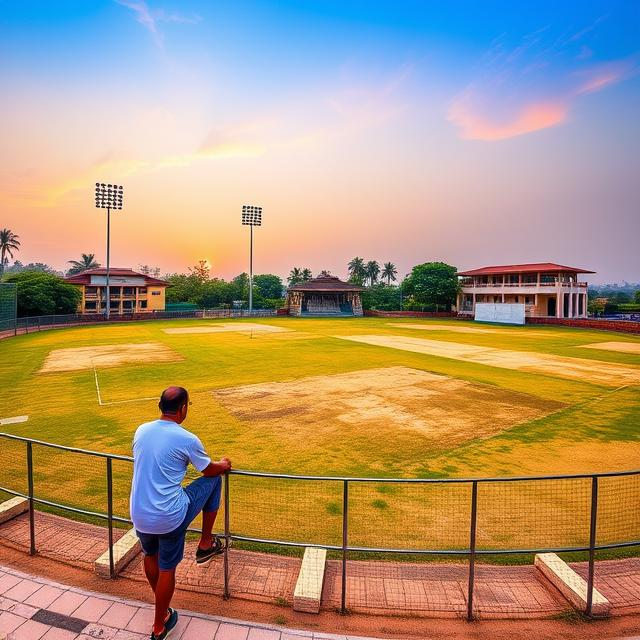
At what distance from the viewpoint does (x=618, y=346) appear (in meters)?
30.2

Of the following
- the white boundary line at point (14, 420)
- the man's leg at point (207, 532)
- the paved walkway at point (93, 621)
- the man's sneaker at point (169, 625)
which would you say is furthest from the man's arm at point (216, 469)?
the white boundary line at point (14, 420)

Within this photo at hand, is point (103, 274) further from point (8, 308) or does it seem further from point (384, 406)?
point (384, 406)

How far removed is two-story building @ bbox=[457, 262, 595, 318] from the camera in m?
55.6

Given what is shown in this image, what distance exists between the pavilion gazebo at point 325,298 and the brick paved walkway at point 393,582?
63277mm

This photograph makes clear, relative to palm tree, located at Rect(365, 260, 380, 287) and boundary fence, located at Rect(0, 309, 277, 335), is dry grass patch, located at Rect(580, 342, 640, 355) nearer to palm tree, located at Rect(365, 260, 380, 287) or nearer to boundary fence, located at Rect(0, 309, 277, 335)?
boundary fence, located at Rect(0, 309, 277, 335)

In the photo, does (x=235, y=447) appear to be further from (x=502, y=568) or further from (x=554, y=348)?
(x=554, y=348)

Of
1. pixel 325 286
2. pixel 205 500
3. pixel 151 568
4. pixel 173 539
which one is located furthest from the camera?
pixel 325 286

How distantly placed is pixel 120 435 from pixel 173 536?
7339 millimetres

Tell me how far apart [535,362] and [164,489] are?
72.9ft

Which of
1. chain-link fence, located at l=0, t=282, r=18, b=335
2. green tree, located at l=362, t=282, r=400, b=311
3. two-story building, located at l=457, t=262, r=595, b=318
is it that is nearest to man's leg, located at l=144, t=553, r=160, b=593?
chain-link fence, located at l=0, t=282, r=18, b=335

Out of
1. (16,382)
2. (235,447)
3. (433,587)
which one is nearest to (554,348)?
(235,447)

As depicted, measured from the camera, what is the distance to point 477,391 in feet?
49.9

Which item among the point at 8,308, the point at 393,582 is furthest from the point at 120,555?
the point at 8,308

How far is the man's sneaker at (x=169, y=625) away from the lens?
3.66 meters
